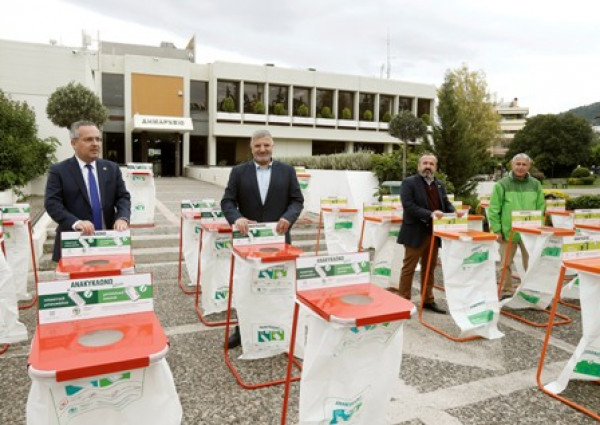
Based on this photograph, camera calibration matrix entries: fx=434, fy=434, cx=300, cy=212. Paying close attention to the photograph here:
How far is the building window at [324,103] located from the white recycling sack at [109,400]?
30.3 metres

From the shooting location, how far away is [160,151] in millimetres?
27172

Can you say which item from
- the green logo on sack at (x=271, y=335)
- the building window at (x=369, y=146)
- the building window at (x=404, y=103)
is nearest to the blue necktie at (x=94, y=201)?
the green logo on sack at (x=271, y=335)

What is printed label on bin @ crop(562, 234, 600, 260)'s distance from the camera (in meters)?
3.16

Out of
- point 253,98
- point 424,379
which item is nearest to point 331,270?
point 424,379

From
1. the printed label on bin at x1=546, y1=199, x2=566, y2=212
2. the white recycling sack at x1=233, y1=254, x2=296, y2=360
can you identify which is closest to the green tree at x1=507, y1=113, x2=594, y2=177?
the printed label on bin at x1=546, y1=199, x2=566, y2=212

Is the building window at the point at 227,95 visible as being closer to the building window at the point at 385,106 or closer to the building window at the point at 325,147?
the building window at the point at 325,147

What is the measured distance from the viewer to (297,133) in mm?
30312

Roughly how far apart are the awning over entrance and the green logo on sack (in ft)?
76.0

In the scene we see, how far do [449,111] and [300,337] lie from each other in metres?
9.44

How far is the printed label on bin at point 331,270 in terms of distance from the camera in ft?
7.77

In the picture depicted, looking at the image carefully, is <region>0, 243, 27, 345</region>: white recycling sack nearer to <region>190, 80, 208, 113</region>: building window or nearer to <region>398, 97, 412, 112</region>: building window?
<region>190, 80, 208, 113</region>: building window

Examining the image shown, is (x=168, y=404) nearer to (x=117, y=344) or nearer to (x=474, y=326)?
(x=117, y=344)

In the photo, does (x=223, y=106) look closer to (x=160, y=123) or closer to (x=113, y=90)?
(x=160, y=123)

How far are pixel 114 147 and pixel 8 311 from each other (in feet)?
82.1
